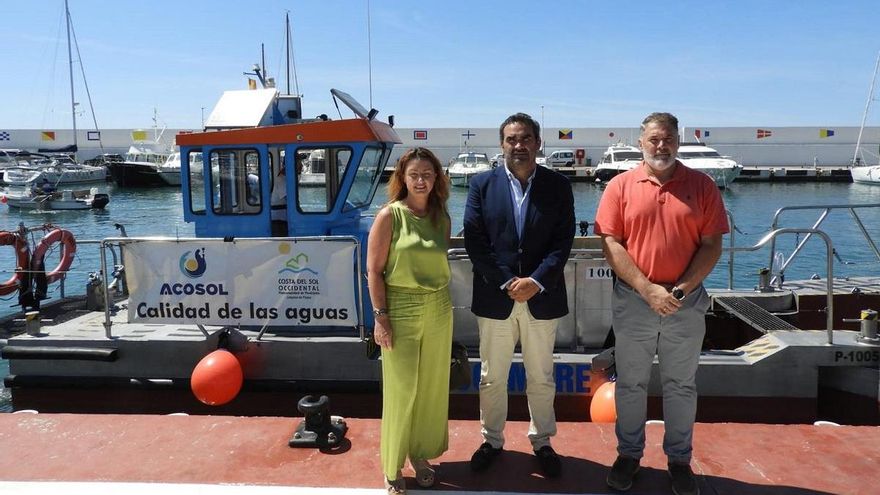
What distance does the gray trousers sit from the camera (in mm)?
3244

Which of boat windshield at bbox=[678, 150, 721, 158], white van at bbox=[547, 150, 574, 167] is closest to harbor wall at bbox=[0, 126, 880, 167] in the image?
white van at bbox=[547, 150, 574, 167]

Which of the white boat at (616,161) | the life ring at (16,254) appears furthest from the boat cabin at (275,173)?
the white boat at (616,161)

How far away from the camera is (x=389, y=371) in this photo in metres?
3.28

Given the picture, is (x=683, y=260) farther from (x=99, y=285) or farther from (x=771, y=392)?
(x=99, y=285)

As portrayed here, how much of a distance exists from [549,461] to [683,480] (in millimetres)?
671

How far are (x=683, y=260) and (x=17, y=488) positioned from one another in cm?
360

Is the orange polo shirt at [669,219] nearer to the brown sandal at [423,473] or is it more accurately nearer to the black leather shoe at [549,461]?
the black leather shoe at [549,461]

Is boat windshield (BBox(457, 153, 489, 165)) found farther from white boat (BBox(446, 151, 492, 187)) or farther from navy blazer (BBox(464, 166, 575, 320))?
navy blazer (BBox(464, 166, 575, 320))

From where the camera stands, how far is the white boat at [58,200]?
3434 centimetres

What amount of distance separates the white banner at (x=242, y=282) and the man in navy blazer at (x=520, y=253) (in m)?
2.26

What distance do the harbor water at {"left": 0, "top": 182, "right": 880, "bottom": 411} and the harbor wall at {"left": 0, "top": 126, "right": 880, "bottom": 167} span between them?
32.6 feet

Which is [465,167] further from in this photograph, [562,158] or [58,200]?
[58,200]

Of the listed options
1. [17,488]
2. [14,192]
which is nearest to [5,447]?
[17,488]

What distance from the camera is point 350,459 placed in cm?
377
